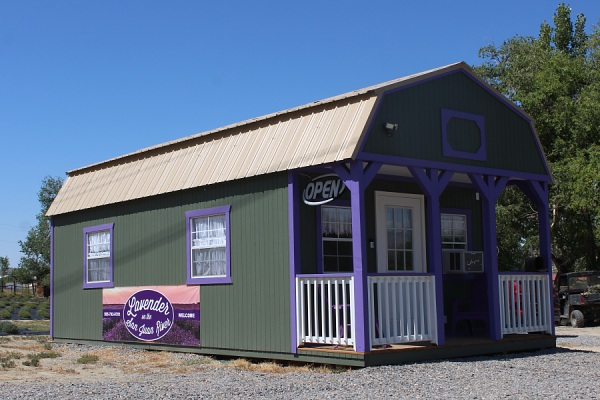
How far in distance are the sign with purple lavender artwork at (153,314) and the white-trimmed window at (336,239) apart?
8.29ft

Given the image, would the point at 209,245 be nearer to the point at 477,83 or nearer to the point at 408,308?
the point at 408,308

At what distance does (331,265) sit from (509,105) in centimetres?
410

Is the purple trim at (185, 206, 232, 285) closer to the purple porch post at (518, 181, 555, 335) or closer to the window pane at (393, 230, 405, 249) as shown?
the window pane at (393, 230, 405, 249)

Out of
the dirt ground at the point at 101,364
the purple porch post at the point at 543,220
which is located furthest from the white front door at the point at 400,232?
the dirt ground at the point at 101,364

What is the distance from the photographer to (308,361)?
1078 centimetres

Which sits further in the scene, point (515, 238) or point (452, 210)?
point (515, 238)

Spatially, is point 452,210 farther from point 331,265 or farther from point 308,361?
point 308,361

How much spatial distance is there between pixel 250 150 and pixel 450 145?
313cm

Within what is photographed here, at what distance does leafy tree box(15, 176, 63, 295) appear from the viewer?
48.2 metres

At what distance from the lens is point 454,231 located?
14203mm

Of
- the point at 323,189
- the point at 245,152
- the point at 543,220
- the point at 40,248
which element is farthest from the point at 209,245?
the point at 40,248

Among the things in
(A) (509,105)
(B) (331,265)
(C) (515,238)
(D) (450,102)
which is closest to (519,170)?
(A) (509,105)

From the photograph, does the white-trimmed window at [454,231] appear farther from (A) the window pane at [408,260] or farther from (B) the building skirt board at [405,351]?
(B) the building skirt board at [405,351]

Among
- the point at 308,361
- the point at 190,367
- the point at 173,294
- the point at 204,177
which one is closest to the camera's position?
the point at 308,361
